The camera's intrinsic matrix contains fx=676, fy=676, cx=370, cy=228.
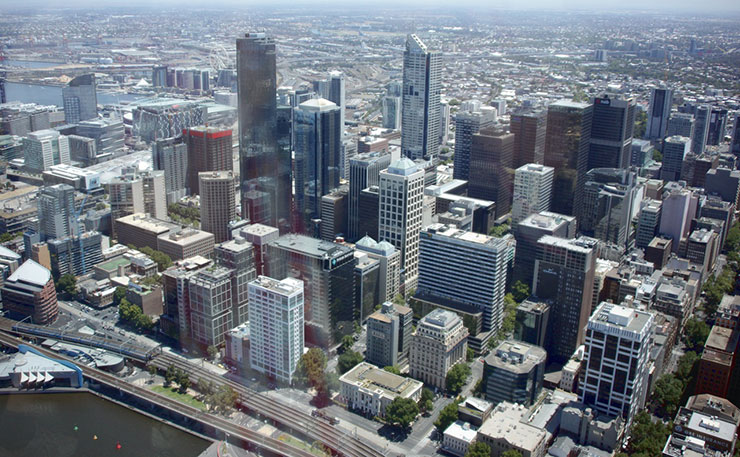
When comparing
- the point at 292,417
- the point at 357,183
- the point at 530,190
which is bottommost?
the point at 292,417

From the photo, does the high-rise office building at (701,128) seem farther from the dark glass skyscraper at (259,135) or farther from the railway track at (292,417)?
the railway track at (292,417)

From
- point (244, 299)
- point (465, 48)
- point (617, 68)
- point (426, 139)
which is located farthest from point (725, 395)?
point (465, 48)

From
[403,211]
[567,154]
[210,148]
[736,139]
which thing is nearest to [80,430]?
[403,211]

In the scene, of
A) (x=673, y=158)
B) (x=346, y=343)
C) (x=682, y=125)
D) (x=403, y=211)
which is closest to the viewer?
(x=346, y=343)

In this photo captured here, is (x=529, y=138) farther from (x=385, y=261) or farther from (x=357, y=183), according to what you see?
(x=385, y=261)

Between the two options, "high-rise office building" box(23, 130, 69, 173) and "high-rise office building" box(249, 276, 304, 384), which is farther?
"high-rise office building" box(23, 130, 69, 173)

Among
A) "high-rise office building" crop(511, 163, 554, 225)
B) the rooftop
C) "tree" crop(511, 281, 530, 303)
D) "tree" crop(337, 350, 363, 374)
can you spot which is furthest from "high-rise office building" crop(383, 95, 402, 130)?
"tree" crop(337, 350, 363, 374)

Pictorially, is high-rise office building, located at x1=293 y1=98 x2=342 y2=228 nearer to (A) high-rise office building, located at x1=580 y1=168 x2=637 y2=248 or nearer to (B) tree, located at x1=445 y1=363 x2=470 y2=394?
(B) tree, located at x1=445 y1=363 x2=470 y2=394
